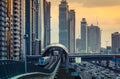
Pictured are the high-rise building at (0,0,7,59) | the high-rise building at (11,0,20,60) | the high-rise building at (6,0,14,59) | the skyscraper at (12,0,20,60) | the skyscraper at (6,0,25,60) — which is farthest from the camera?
the skyscraper at (12,0,20,60)

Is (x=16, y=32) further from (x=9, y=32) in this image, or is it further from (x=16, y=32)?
(x=9, y=32)

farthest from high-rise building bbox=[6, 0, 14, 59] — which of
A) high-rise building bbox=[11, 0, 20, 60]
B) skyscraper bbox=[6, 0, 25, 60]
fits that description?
high-rise building bbox=[11, 0, 20, 60]

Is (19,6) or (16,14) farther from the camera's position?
(19,6)

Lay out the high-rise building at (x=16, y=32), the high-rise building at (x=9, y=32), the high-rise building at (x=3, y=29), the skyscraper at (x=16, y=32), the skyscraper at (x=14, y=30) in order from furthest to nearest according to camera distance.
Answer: the skyscraper at (x=16, y=32) → the high-rise building at (x=16, y=32) → the skyscraper at (x=14, y=30) → the high-rise building at (x=9, y=32) → the high-rise building at (x=3, y=29)

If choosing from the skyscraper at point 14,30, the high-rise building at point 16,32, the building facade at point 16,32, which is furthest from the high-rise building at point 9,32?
the building facade at point 16,32

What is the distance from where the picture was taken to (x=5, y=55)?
6078 inches

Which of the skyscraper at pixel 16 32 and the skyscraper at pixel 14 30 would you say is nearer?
the skyscraper at pixel 14 30

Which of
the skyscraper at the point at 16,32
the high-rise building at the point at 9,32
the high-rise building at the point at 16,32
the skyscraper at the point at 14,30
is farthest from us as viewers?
the skyscraper at the point at 16,32

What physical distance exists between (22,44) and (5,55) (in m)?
35.0

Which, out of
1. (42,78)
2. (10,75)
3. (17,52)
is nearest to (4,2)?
(17,52)

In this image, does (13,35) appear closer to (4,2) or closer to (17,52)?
(17,52)

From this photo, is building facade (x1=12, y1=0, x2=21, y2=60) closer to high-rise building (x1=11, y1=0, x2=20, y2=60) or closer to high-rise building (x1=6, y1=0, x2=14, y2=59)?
high-rise building (x1=11, y1=0, x2=20, y2=60)


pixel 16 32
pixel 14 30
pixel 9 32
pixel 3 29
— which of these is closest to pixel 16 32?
pixel 16 32

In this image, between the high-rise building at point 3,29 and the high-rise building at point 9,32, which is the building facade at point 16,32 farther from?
the high-rise building at point 3,29
